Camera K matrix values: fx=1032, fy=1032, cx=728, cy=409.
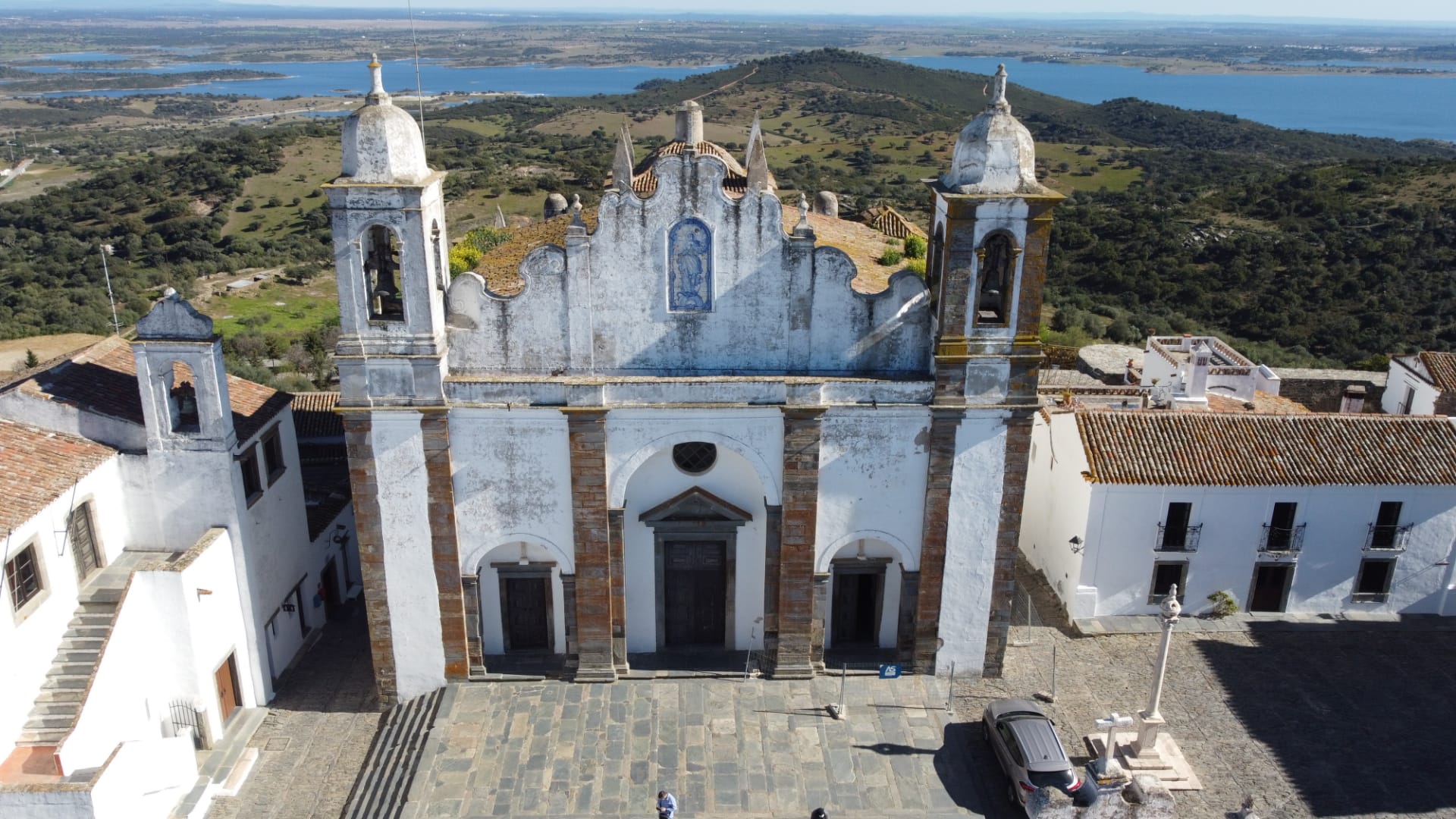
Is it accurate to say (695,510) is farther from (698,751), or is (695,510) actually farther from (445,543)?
(445,543)

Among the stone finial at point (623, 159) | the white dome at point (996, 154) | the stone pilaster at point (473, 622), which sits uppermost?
the white dome at point (996, 154)

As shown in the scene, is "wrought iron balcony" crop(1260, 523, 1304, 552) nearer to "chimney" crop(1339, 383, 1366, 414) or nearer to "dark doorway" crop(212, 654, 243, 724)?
"chimney" crop(1339, 383, 1366, 414)

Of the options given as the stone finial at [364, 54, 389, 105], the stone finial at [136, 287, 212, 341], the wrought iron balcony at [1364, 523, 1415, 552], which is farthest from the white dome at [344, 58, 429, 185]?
Result: the wrought iron balcony at [1364, 523, 1415, 552]

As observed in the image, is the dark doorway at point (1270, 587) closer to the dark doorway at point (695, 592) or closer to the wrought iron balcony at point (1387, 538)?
the wrought iron balcony at point (1387, 538)

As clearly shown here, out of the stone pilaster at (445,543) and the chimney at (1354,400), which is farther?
the chimney at (1354,400)

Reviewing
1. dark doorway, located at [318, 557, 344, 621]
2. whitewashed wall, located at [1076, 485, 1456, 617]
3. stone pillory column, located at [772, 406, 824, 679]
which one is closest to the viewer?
stone pillory column, located at [772, 406, 824, 679]

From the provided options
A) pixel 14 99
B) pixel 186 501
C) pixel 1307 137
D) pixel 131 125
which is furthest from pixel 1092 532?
pixel 14 99

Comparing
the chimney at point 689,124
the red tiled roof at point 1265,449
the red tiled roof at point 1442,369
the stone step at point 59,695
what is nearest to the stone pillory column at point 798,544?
the red tiled roof at point 1265,449
